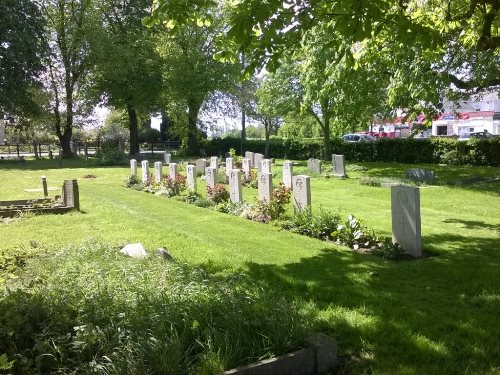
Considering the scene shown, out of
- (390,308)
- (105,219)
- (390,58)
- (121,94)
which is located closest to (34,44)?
(121,94)

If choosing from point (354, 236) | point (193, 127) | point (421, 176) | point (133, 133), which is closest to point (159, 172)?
point (421, 176)

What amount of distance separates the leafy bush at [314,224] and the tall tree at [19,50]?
29091 millimetres

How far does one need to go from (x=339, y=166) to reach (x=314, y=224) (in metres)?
13.2

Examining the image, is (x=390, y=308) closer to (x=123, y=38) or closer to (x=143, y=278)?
(x=143, y=278)

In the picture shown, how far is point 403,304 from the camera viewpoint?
535 centimetres

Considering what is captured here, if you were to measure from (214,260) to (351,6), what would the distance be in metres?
4.09

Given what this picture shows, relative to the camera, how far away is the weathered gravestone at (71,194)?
1245 centimetres

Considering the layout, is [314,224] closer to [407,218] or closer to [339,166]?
[407,218]

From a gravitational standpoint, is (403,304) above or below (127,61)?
below

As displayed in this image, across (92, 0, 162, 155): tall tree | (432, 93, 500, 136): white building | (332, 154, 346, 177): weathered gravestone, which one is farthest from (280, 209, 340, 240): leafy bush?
(432, 93, 500, 136): white building

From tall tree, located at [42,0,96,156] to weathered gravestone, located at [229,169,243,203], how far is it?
28.9 metres

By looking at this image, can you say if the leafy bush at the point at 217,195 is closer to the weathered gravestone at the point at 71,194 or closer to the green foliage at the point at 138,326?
the weathered gravestone at the point at 71,194

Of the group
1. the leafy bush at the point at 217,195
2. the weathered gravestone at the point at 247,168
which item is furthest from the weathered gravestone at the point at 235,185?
the weathered gravestone at the point at 247,168

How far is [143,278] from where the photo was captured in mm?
4809
